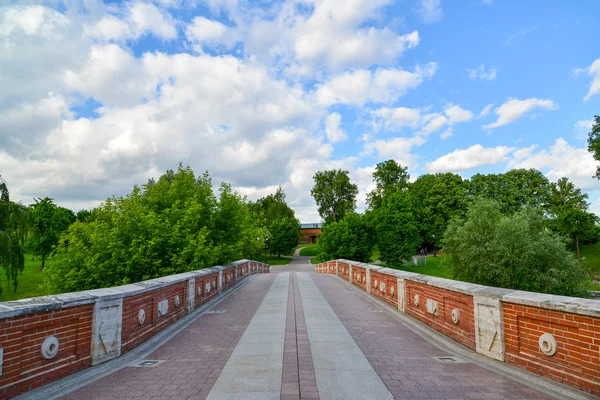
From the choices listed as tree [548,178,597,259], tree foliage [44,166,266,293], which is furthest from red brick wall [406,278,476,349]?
tree [548,178,597,259]

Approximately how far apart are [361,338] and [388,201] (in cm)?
3619

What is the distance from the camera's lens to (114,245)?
47.9ft

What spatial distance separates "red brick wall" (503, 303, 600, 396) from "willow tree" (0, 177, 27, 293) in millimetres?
16428

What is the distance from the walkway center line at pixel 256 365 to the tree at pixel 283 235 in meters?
52.8

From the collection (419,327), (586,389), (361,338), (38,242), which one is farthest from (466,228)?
(38,242)

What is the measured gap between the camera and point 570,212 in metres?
39.1

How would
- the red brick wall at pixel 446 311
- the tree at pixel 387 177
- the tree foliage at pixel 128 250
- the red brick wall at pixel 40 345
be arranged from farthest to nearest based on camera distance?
the tree at pixel 387 177
the tree foliage at pixel 128 250
the red brick wall at pixel 446 311
the red brick wall at pixel 40 345

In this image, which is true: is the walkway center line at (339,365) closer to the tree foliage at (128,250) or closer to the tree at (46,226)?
the tree foliage at (128,250)

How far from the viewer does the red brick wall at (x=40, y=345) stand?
3.95 m

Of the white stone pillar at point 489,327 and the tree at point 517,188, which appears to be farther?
the tree at point 517,188

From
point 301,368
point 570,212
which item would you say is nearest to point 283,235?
point 570,212

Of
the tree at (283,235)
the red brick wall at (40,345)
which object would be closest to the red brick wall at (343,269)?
the red brick wall at (40,345)

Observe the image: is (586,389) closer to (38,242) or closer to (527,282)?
(527,282)

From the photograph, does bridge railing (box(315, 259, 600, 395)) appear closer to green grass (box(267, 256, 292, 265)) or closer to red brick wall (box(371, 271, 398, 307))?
red brick wall (box(371, 271, 398, 307))
